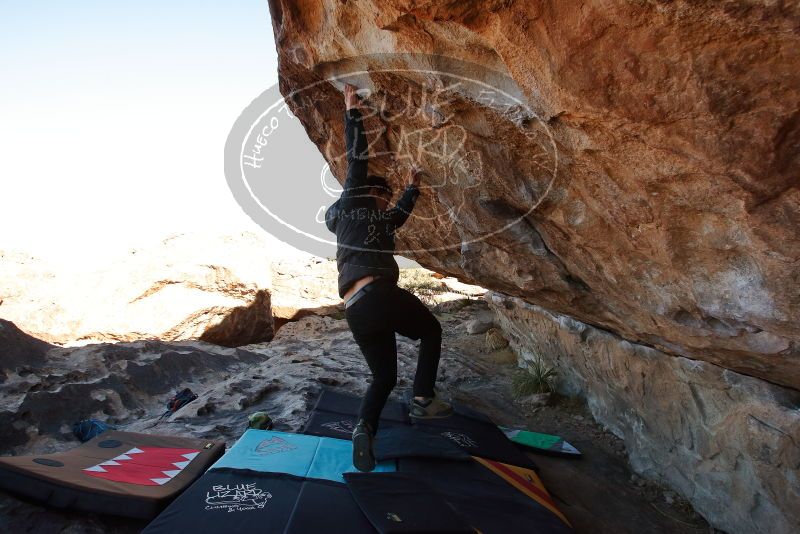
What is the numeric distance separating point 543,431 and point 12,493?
402cm

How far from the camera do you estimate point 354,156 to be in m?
3.07

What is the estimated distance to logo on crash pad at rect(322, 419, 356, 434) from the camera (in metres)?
3.60

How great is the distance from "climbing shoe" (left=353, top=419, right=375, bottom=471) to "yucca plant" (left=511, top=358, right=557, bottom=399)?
118 inches

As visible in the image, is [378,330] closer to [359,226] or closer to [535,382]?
[359,226]

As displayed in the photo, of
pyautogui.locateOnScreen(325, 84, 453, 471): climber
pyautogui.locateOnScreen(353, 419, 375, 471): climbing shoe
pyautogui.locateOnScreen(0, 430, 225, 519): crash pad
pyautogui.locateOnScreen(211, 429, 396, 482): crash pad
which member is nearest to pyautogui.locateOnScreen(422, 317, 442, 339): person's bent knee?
pyautogui.locateOnScreen(325, 84, 453, 471): climber

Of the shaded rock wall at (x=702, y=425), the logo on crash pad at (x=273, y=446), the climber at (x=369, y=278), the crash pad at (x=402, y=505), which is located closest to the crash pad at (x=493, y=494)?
the crash pad at (x=402, y=505)

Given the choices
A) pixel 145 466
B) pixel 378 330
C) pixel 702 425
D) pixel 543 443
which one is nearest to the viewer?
pixel 145 466

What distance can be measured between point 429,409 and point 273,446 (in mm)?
1195

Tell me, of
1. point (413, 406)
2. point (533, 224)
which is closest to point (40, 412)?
point (413, 406)

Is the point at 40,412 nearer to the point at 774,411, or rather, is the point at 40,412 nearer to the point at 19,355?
the point at 19,355

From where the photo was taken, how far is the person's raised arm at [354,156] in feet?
10.2

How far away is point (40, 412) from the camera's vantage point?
396 cm

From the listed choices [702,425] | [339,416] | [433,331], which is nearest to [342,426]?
[339,416]

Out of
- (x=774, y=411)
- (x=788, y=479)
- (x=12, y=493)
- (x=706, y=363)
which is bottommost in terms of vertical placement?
(x=12, y=493)
